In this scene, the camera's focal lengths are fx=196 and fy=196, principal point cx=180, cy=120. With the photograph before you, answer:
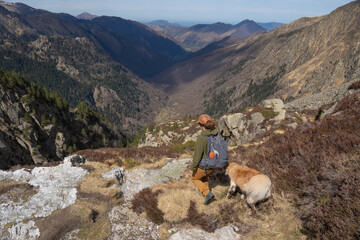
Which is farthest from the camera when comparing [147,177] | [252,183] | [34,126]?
[34,126]

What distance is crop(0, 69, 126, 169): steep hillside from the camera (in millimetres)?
71500

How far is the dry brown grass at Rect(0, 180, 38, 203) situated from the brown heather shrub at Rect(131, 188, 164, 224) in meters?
5.31

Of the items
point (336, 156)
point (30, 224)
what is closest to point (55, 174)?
point (30, 224)

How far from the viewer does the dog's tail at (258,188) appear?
269 inches

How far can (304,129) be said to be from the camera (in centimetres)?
1245

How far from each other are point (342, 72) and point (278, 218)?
454 feet

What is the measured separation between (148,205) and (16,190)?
712 centimetres

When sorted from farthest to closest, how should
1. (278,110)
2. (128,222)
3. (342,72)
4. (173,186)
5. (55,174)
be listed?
(342,72) < (278,110) < (55,174) < (173,186) < (128,222)

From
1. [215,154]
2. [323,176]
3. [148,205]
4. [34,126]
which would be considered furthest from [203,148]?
[34,126]

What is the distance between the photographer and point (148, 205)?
9.13 meters

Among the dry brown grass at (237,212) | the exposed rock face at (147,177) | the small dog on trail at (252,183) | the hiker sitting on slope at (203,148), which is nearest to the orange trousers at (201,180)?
the hiker sitting on slope at (203,148)

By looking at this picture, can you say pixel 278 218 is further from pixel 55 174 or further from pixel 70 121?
pixel 70 121

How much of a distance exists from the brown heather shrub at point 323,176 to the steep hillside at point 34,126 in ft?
214

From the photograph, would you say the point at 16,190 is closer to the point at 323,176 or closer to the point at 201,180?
the point at 201,180
